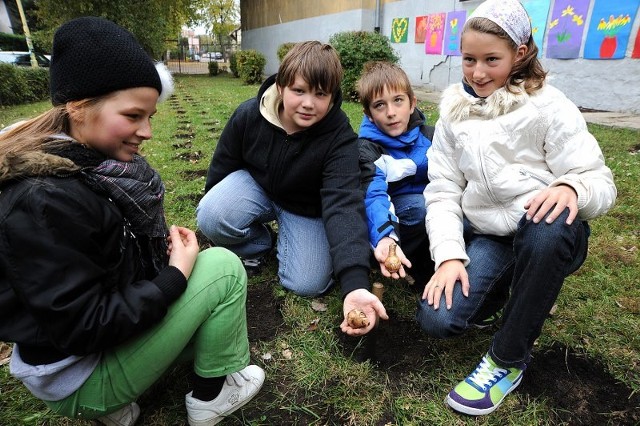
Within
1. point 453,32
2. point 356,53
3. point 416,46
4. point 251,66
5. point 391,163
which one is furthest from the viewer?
point 251,66

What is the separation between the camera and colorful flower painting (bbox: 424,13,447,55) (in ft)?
33.1

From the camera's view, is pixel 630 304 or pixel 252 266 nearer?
pixel 630 304

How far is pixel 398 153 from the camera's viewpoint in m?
2.47

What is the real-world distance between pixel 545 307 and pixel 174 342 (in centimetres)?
132

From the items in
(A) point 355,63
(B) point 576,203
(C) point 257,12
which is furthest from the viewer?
(C) point 257,12

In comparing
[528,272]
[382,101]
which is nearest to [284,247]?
[382,101]

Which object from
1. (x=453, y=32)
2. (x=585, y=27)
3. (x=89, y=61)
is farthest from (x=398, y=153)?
(x=453, y=32)

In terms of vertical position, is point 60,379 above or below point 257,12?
below

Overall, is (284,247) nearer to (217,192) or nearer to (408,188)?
(217,192)

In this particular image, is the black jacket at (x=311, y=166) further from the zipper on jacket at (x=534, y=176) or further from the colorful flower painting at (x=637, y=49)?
the colorful flower painting at (x=637, y=49)

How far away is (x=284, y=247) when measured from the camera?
2555 millimetres

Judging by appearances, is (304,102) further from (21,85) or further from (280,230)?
(21,85)

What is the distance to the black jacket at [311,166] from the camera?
2076 mm

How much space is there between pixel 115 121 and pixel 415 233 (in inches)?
65.4
